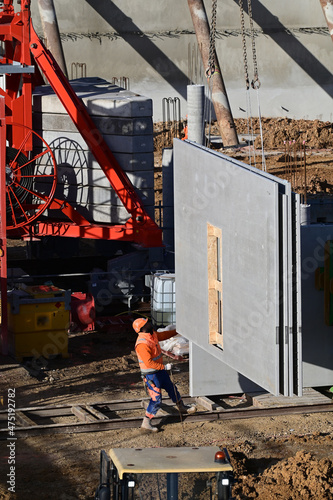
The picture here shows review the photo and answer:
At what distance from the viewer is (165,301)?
15602mm

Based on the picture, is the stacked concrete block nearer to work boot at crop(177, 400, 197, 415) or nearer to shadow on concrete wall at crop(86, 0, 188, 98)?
work boot at crop(177, 400, 197, 415)

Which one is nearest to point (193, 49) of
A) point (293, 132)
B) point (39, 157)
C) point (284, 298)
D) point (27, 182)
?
point (293, 132)

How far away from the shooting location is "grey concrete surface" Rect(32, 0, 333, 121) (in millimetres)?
33875

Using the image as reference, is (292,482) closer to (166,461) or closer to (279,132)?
(166,461)

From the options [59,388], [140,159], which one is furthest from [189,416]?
[140,159]

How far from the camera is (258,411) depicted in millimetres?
12172

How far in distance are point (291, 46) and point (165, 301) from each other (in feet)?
68.1

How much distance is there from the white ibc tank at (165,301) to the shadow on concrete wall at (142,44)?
1986cm

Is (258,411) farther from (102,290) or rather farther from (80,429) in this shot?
(102,290)

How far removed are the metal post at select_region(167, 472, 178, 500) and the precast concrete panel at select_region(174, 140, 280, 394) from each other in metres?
2.20

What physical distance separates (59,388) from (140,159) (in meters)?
5.77

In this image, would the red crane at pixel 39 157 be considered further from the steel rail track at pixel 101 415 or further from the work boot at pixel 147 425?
the work boot at pixel 147 425

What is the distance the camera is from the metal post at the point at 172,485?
24.3 feet

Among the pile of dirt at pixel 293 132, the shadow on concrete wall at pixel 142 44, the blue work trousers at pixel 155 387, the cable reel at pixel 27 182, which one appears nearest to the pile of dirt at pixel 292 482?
the blue work trousers at pixel 155 387
